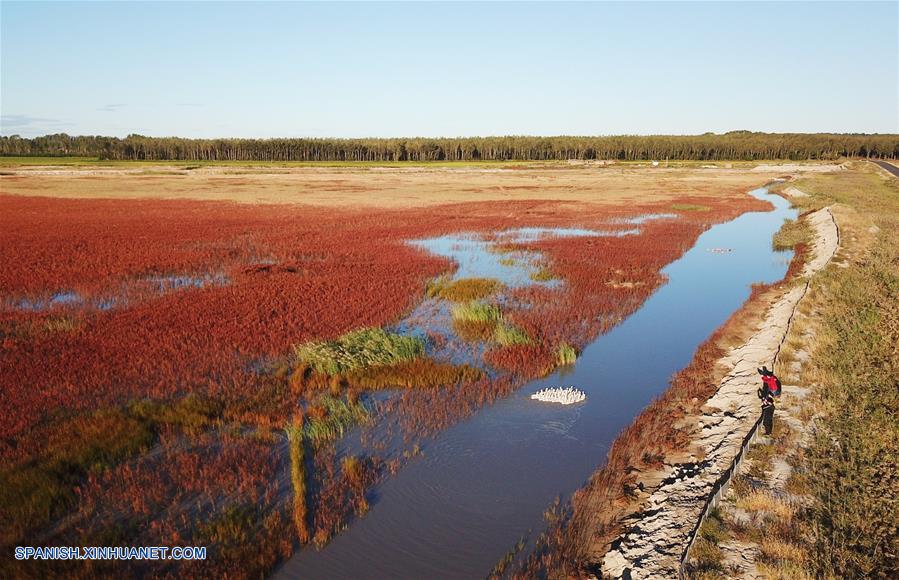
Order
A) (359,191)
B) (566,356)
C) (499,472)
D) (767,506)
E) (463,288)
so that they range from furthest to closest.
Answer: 1. (359,191)
2. (463,288)
3. (566,356)
4. (499,472)
5. (767,506)

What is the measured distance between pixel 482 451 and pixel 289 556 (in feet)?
12.9

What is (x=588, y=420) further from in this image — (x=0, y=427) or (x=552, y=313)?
(x=0, y=427)

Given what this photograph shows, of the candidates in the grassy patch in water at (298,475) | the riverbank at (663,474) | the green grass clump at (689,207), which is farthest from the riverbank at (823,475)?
the green grass clump at (689,207)

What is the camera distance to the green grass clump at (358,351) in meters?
13.5

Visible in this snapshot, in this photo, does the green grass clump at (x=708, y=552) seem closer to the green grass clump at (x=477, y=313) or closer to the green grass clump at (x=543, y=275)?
the green grass clump at (x=477, y=313)

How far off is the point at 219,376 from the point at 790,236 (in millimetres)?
36476

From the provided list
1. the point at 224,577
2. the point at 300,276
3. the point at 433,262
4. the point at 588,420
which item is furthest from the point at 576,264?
the point at 224,577

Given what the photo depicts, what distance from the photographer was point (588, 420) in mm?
10992

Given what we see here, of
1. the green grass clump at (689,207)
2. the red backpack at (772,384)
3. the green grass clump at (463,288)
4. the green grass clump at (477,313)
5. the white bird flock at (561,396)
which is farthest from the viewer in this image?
the green grass clump at (689,207)

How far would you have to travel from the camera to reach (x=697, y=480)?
8445mm

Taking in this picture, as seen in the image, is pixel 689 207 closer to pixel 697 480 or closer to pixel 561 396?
pixel 561 396

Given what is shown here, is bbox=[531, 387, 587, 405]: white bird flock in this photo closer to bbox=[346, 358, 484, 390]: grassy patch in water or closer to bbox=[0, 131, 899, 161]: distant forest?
bbox=[346, 358, 484, 390]: grassy patch in water

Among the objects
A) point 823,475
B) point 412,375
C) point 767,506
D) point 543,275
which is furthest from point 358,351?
point 543,275

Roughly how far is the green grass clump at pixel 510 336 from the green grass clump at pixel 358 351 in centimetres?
238
